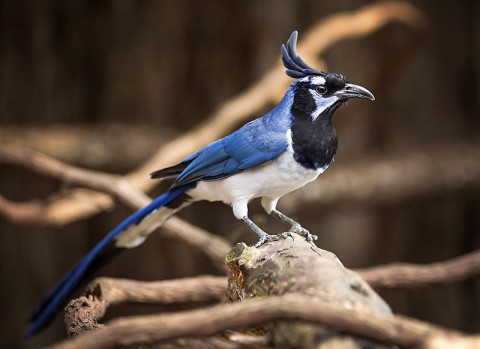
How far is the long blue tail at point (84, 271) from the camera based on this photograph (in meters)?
2.15

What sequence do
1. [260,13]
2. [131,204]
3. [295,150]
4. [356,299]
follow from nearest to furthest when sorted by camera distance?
1. [356,299]
2. [295,150]
3. [131,204]
4. [260,13]

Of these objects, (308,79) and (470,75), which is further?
(470,75)

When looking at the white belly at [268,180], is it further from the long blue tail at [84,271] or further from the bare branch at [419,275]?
the bare branch at [419,275]

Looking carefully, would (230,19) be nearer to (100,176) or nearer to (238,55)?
(238,55)

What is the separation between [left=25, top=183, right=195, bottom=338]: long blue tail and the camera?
84.5 inches

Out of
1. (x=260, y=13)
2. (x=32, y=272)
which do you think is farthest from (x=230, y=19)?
(x=32, y=272)

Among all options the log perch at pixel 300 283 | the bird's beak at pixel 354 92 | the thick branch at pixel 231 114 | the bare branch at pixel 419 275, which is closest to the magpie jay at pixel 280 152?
the bird's beak at pixel 354 92

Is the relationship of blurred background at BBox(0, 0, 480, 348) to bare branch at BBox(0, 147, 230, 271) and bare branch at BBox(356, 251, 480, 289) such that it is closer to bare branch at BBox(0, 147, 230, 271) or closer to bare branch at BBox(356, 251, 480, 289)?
bare branch at BBox(0, 147, 230, 271)

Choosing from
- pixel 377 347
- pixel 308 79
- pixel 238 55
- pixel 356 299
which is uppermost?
pixel 238 55

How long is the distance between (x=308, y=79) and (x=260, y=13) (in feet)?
5.49

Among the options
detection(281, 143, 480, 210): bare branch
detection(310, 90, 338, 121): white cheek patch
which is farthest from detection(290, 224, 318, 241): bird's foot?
detection(281, 143, 480, 210): bare branch

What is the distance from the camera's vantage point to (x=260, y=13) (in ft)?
11.6

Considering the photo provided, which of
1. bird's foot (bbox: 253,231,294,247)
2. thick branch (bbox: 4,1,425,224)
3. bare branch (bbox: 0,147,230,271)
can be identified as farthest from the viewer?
thick branch (bbox: 4,1,425,224)

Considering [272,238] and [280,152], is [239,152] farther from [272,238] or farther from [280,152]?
[272,238]
